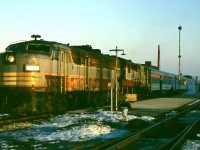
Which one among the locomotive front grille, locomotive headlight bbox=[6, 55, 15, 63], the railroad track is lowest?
the railroad track

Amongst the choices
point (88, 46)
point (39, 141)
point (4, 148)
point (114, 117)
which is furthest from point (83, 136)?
point (88, 46)

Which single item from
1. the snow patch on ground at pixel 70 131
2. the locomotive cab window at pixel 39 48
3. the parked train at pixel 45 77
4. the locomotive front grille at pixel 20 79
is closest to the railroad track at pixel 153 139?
the snow patch on ground at pixel 70 131

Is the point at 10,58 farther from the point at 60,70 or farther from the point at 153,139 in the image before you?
the point at 153,139

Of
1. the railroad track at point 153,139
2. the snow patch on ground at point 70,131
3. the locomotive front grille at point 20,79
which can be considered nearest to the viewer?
the railroad track at point 153,139

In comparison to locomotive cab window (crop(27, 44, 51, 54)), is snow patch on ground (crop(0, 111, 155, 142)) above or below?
below

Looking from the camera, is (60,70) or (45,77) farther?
(60,70)

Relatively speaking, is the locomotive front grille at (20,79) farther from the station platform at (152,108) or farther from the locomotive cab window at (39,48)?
the station platform at (152,108)

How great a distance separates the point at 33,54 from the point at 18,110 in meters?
2.68

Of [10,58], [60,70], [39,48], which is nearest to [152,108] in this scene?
[60,70]

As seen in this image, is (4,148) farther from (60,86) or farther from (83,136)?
(60,86)

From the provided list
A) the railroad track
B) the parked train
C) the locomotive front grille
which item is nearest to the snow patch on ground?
the railroad track

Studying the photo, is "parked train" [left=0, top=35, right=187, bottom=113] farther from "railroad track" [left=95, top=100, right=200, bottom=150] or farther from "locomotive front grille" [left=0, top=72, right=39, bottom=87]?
"railroad track" [left=95, top=100, right=200, bottom=150]

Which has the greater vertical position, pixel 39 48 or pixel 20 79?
pixel 39 48

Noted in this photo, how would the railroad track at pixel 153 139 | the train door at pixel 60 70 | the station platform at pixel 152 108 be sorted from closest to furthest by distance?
the railroad track at pixel 153 139 < the train door at pixel 60 70 < the station platform at pixel 152 108
